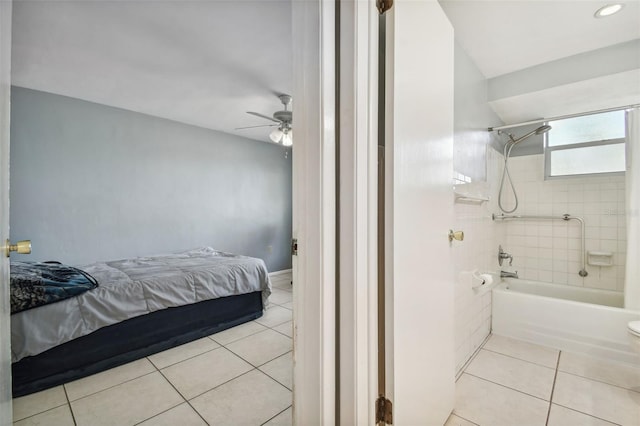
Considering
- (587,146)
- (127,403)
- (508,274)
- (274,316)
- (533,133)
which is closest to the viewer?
(127,403)

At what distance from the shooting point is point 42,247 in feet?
9.12

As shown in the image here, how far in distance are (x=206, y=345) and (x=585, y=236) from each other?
376cm

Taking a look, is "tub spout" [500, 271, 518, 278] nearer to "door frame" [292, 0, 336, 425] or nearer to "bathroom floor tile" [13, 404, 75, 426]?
"door frame" [292, 0, 336, 425]

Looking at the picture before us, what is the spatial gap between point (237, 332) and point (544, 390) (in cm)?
240

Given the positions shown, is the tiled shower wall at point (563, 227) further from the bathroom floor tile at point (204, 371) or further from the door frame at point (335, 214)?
the bathroom floor tile at point (204, 371)

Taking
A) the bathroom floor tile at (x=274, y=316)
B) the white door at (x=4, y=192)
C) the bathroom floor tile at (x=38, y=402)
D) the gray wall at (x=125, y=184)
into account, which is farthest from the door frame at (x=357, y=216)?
the gray wall at (x=125, y=184)

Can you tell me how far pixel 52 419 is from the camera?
1511 mm

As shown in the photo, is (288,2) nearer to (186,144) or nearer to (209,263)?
(209,263)

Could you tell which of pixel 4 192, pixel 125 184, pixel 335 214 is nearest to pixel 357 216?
pixel 335 214

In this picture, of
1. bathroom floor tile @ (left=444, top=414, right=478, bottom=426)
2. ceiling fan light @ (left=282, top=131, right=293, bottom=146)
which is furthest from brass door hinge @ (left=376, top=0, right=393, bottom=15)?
ceiling fan light @ (left=282, top=131, right=293, bottom=146)

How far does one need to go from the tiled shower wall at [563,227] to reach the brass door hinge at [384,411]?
2.77 meters

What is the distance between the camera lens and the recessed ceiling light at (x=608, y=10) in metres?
1.66

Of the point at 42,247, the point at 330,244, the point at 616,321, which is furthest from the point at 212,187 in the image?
the point at 616,321

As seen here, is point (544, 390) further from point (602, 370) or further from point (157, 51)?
point (157, 51)
